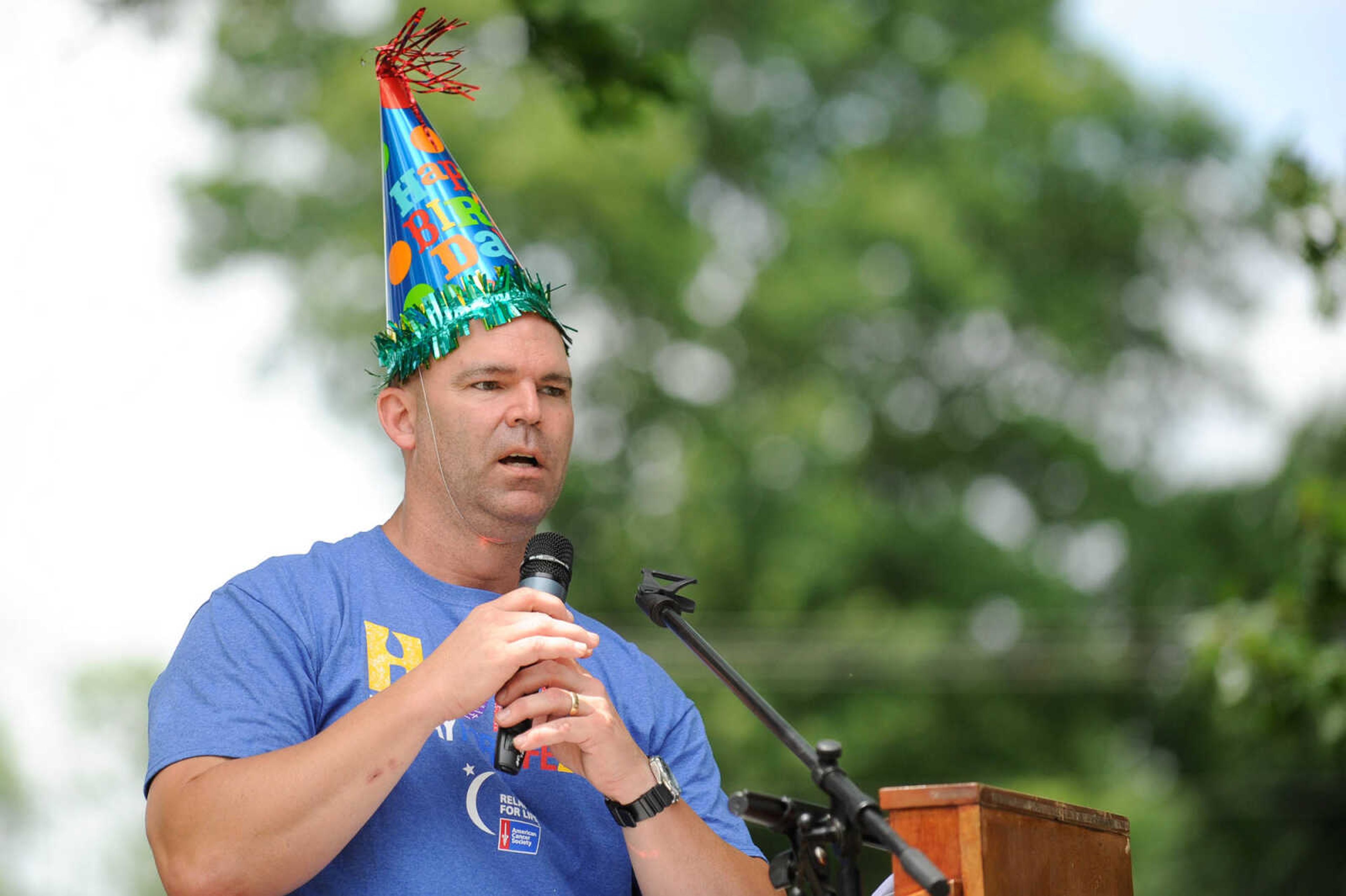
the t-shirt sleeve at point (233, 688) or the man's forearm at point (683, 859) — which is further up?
the t-shirt sleeve at point (233, 688)

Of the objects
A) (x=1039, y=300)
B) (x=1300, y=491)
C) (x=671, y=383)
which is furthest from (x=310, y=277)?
(x=1300, y=491)

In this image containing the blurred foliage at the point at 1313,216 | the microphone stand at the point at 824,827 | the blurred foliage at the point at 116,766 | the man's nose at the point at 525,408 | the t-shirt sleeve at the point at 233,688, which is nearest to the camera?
the microphone stand at the point at 824,827

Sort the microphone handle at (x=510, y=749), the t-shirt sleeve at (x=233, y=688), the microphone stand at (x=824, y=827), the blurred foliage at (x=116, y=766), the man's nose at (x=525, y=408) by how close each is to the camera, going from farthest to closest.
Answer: the blurred foliage at (x=116, y=766) < the man's nose at (x=525, y=408) < the t-shirt sleeve at (x=233, y=688) < the microphone handle at (x=510, y=749) < the microphone stand at (x=824, y=827)

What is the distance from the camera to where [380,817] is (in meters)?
2.16

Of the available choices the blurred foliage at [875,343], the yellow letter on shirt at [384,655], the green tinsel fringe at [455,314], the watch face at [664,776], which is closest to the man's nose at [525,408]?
the green tinsel fringe at [455,314]

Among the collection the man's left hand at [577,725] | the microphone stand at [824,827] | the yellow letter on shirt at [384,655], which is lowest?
the microphone stand at [824,827]

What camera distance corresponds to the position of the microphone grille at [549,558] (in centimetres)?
210

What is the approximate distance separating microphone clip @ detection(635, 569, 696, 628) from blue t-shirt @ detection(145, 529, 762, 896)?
1.08 ft

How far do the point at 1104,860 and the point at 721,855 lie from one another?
58 cm

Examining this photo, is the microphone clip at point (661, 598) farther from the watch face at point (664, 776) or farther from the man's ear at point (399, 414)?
the man's ear at point (399, 414)

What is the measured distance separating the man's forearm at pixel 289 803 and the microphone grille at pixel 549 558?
255 millimetres

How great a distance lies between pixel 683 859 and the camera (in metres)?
2.23

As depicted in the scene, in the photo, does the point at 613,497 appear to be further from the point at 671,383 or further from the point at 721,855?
the point at 721,855

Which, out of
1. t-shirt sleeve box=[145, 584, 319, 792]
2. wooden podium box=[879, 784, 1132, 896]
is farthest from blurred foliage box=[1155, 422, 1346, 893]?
t-shirt sleeve box=[145, 584, 319, 792]
